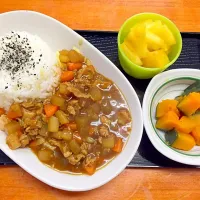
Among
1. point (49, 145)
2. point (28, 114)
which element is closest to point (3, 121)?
point (28, 114)

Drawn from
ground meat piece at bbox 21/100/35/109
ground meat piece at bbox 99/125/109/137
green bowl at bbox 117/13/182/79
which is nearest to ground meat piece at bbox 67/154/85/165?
ground meat piece at bbox 99/125/109/137

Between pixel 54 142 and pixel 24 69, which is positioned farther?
pixel 24 69

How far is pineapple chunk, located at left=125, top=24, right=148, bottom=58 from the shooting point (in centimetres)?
202

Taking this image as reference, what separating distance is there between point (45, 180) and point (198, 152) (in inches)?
35.1

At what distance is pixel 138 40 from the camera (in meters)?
2.04

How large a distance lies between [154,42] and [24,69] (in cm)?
78

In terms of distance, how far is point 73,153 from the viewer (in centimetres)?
193

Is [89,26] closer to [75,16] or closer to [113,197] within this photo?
[75,16]

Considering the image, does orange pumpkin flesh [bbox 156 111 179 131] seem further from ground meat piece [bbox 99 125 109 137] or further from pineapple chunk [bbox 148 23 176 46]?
pineapple chunk [bbox 148 23 176 46]

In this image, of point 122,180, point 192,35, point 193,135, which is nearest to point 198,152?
point 193,135

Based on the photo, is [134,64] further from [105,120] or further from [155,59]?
[105,120]

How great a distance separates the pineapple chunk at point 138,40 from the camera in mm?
2023

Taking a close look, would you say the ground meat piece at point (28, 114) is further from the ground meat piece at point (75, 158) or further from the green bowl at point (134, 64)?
the green bowl at point (134, 64)

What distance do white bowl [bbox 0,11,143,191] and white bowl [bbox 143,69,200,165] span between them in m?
0.08
